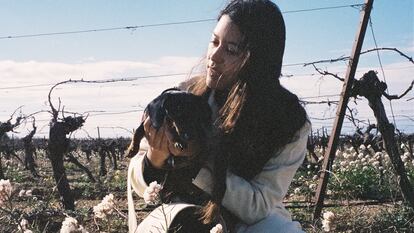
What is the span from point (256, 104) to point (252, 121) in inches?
2.9

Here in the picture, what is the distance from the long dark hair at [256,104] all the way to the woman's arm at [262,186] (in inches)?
1.6

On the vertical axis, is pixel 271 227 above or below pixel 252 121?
below

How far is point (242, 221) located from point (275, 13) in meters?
0.85

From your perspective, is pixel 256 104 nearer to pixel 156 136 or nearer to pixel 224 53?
pixel 224 53

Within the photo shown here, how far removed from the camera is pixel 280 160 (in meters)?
2.35

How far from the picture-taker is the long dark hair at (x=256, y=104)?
7.48 ft

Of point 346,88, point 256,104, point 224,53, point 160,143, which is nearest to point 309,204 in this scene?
point 346,88

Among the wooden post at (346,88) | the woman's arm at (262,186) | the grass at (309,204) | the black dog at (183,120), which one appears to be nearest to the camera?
the black dog at (183,120)

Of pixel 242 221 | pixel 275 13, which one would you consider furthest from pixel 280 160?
pixel 275 13

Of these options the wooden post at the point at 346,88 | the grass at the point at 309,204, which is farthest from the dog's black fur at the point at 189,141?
the wooden post at the point at 346,88

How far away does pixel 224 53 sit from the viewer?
2.29m

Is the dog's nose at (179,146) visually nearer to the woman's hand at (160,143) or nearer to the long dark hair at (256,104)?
the woman's hand at (160,143)

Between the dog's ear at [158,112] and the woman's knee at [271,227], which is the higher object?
the dog's ear at [158,112]

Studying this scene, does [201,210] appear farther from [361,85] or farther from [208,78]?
[361,85]
